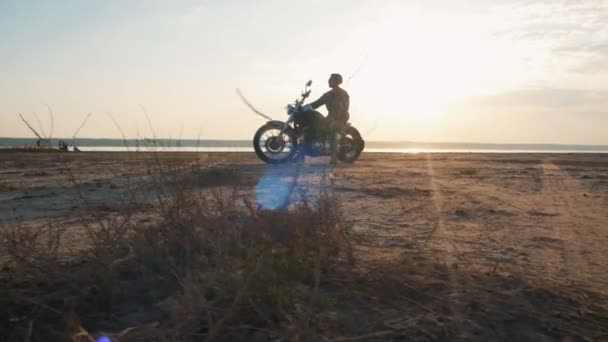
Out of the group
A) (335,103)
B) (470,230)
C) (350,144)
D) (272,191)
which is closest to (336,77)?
(335,103)

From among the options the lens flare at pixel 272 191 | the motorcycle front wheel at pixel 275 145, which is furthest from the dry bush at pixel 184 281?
the motorcycle front wheel at pixel 275 145

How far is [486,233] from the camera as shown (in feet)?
13.1

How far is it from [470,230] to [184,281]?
8.50 feet

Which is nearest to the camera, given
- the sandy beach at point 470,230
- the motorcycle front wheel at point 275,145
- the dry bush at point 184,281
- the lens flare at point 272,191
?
the dry bush at point 184,281

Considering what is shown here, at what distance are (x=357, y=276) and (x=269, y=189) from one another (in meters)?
3.75

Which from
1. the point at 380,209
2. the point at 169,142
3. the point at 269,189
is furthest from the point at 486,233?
the point at 269,189

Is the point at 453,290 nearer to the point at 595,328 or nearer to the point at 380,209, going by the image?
the point at 595,328

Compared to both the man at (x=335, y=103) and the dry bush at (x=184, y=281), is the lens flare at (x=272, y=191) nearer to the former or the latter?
the dry bush at (x=184, y=281)

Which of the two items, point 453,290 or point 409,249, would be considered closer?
point 453,290

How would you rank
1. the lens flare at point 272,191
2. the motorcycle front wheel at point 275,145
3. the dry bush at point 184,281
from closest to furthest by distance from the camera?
the dry bush at point 184,281 → the lens flare at point 272,191 → the motorcycle front wheel at point 275,145

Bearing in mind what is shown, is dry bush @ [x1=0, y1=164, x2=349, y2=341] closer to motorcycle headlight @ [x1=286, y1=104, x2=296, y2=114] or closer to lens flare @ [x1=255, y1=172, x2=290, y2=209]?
Result: lens flare @ [x1=255, y1=172, x2=290, y2=209]

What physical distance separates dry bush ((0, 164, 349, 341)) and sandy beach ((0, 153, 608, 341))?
26 cm

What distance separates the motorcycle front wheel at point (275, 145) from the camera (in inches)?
410

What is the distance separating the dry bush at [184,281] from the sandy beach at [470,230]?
26cm
